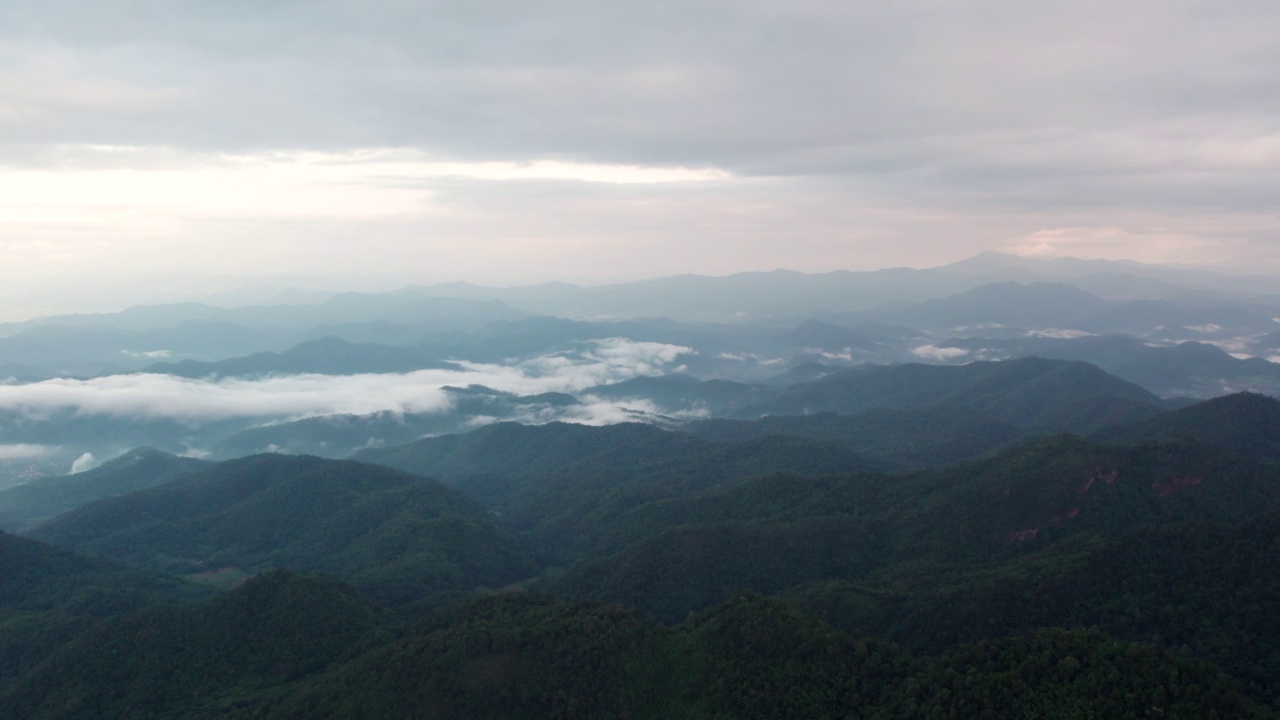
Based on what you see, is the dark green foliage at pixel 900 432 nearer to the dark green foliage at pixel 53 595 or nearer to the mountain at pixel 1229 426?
the mountain at pixel 1229 426

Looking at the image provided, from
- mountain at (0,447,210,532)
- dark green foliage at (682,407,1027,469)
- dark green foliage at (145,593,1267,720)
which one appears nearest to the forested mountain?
dark green foliage at (145,593,1267,720)

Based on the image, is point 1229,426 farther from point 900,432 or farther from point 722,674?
point 722,674

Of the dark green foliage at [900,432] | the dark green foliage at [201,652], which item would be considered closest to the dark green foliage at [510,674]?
the dark green foliage at [201,652]

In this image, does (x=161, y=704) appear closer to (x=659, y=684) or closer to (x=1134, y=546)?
(x=659, y=684)

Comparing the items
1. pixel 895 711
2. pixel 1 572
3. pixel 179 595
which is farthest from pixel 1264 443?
pixel 1 572

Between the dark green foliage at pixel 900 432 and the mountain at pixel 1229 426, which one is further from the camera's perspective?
the dark green foliage at pixel 900 432
